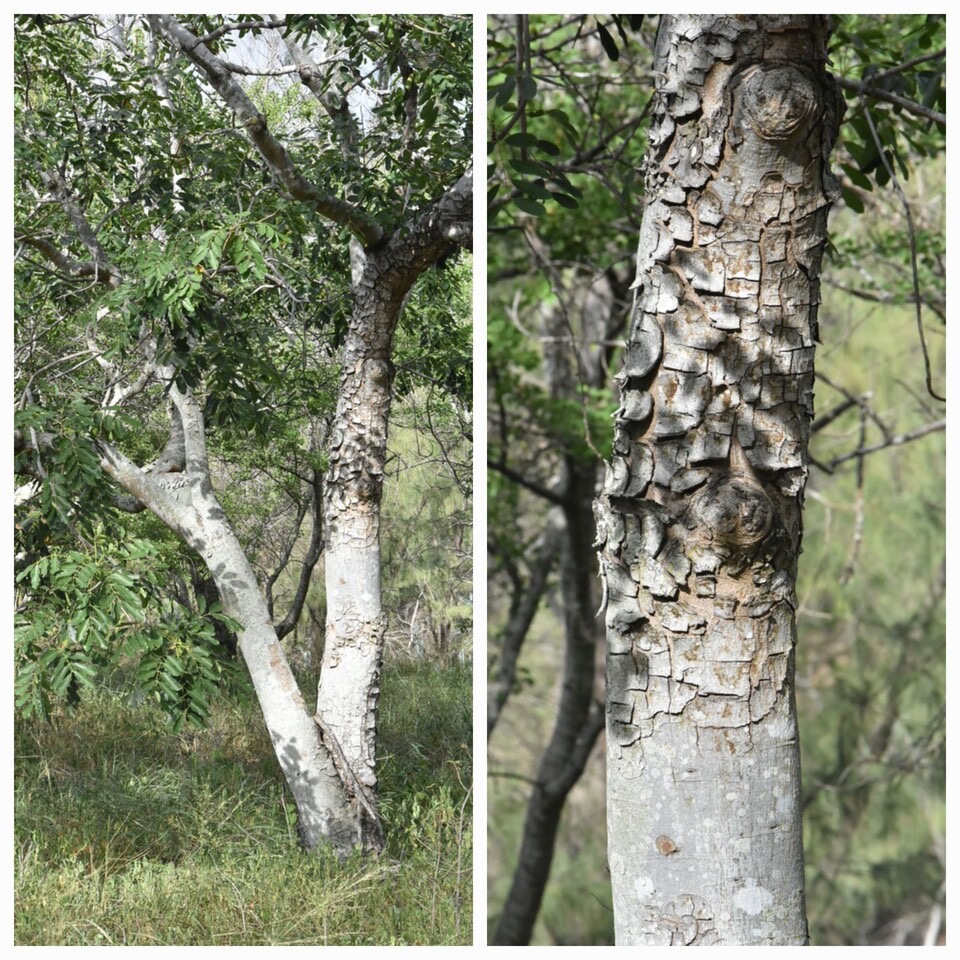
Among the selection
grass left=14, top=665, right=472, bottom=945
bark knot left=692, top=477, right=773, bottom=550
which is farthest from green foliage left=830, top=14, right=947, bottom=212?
grass left=14, top=665, right=472, bottom=945

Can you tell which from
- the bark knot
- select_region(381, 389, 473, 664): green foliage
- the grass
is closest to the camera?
the bark knot

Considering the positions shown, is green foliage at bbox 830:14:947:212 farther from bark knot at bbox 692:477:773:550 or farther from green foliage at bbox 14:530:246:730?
green foliage at bbox 14:530:246:730

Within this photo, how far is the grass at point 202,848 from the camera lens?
1933 millimetres

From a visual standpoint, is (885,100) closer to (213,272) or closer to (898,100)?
(898,100)

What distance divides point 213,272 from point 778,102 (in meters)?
1.11

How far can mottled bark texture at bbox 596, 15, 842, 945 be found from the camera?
138cm

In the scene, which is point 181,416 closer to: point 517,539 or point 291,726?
point 291,726

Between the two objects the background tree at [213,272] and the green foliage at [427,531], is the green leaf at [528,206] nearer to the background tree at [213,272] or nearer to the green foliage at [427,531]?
the background tree at [213,272]

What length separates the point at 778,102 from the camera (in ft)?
4.50

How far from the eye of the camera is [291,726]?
204cm

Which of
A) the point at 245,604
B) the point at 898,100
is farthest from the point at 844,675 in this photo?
the point at 898,100

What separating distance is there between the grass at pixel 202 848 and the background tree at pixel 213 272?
6cm

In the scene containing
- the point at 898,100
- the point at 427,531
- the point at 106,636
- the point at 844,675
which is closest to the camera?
the point at 898,100

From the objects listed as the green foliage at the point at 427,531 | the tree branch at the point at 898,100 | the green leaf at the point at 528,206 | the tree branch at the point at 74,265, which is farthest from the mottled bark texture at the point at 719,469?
the tree branch at the point at 74,265
